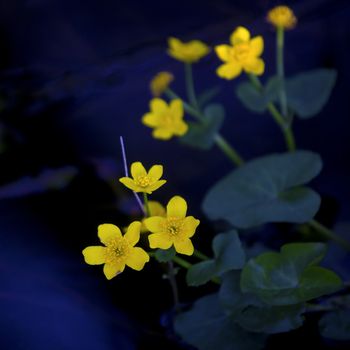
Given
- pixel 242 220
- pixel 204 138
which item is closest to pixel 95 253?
pixel 242 220

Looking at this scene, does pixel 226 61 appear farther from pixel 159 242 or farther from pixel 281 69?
pixel 159 242

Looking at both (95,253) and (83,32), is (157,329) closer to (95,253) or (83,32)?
(95,253)

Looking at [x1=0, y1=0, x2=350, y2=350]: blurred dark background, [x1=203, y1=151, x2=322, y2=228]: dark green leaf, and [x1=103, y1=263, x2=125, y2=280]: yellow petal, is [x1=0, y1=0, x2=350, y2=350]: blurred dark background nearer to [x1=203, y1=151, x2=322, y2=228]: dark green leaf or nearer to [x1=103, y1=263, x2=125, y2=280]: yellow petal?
[x1=203, y1=151, x2=322, y2=228]: dark green leaf

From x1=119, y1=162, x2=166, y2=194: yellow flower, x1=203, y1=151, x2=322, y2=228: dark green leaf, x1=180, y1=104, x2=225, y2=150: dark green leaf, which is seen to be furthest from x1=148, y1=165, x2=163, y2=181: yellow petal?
x1=180, y1=104, x2=225, y2=150: dark green leaf

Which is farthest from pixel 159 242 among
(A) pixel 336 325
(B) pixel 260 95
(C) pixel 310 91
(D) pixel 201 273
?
(C) pixel 310 91

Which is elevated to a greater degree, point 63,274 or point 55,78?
point 55,78

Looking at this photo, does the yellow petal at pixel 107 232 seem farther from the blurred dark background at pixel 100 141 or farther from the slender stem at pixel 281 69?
the slender stem at pixel 281 69
